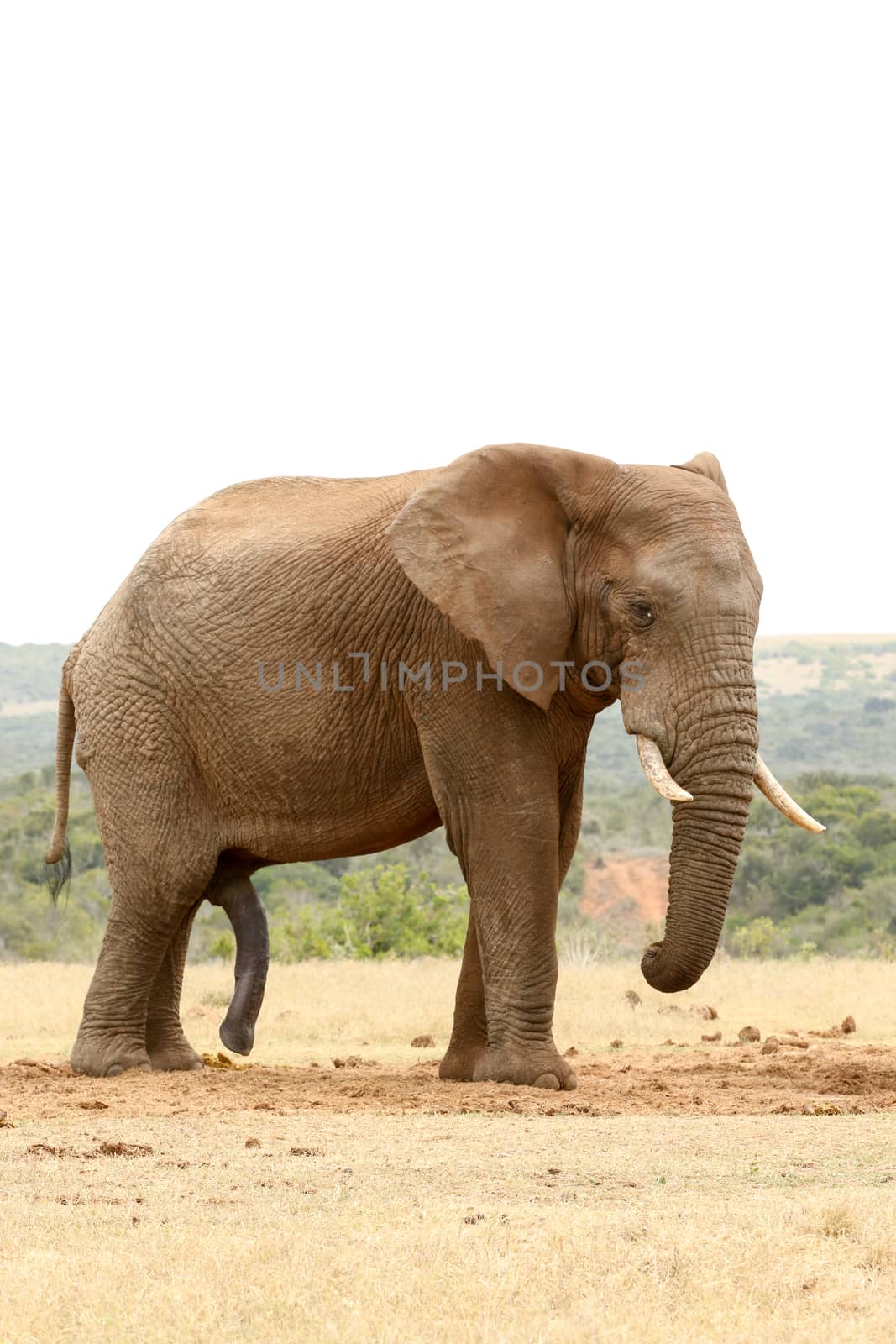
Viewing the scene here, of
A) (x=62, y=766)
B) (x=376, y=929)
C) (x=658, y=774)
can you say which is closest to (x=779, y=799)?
(x=658, y=774)

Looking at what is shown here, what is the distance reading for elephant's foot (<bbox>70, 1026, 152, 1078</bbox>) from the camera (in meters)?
10.2

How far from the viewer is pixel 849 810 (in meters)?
30.6

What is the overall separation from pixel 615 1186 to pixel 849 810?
2475cm

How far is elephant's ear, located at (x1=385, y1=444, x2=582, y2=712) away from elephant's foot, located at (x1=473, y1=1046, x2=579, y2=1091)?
1.69 m

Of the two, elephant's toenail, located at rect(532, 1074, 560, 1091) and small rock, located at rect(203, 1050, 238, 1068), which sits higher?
elephant's toenail, located at rect(532, 1074, 560, 1091)

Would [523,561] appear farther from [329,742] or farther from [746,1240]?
[746,1240]

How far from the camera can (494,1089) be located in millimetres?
8898

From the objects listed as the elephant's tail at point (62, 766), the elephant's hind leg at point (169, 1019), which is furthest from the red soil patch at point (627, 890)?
the elephant's hind leg at point (169, 1019)

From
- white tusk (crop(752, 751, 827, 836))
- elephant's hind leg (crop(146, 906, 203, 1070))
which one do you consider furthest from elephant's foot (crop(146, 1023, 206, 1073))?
white tusk (crop(752, 751, 827, 836))

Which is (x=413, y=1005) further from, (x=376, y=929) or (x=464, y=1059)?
(x=376, y=929)

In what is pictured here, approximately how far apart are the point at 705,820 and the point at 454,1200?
2.57 meters

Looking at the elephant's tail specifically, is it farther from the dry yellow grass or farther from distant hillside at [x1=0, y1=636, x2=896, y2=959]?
distant hillside at [x1=0, y1=636, x2=896, y2=959]

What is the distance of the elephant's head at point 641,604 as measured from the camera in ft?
27.2

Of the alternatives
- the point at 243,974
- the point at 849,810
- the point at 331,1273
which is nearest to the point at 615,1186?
the point at 331,1273
